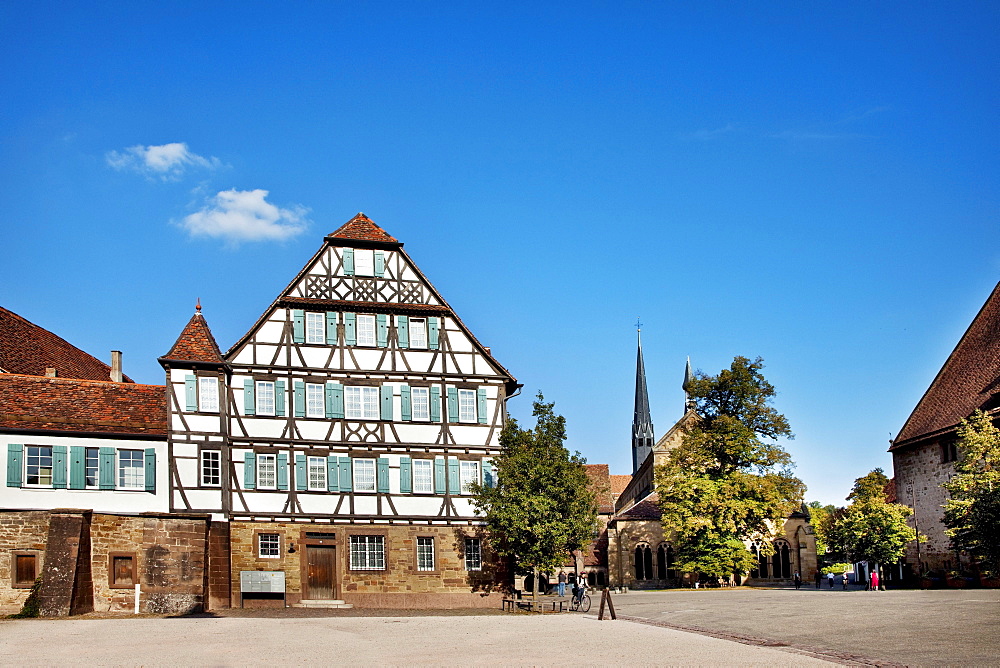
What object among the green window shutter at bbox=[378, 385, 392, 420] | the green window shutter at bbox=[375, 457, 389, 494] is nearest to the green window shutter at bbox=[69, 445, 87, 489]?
the green window shutter at bbox=[375, 457, 389, 494]

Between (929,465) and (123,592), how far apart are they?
32869 mm

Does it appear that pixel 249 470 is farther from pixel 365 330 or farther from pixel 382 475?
pixel 365 330

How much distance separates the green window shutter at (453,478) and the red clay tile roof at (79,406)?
10.2 metres

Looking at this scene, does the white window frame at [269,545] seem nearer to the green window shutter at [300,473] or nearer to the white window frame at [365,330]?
the green window shutter at [300,473]

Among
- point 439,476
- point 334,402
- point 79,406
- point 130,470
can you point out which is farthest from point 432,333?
point 79,406

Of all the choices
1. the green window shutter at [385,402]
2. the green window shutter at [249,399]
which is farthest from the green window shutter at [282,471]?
the green window shutter at [385,402]

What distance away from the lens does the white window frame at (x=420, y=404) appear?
40719 mm

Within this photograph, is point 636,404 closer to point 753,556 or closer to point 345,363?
point 753,556

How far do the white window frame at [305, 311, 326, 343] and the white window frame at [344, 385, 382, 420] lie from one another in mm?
2122

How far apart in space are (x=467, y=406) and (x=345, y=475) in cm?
526

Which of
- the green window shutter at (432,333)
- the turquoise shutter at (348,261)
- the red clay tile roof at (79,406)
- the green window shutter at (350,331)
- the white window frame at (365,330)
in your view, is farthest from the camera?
the green window shutter at (432,333)

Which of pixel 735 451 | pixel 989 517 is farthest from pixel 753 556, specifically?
pixel 989 517

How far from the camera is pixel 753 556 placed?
170 feet

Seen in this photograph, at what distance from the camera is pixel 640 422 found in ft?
336
